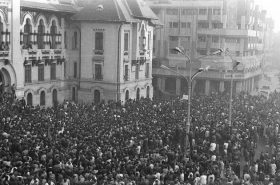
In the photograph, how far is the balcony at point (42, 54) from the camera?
45.3 meters

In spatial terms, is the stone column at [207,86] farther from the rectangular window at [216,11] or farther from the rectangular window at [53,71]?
the rectangular window at [53,71]

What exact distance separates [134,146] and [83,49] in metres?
25.7

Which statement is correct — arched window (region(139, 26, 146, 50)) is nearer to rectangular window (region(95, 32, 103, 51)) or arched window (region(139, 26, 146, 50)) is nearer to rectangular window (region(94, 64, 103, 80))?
rectangular window (region(95, 32, 103, 51))

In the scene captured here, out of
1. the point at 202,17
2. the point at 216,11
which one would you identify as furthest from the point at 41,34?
the point at 216,11

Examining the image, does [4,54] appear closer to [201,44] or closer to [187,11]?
[201,44]

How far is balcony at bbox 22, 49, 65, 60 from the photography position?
4534 centimetres

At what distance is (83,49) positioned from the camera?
52250 mm

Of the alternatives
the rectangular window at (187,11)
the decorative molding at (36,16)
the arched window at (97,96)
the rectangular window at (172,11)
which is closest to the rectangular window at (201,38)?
the rectangular window at (187,11)

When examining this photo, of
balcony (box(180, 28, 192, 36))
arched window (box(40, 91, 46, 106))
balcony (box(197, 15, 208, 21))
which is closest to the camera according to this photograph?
arched window (box(40, 91, 46, 106))

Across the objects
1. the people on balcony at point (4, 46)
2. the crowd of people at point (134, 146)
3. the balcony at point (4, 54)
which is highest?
the people on balcony at point (4, 46)

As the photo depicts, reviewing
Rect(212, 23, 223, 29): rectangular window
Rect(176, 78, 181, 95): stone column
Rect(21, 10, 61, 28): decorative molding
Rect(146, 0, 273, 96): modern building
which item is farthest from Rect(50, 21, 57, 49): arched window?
Rect(212, 23, 223, 29): rectangular window

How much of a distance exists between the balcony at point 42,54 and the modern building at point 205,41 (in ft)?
65.6

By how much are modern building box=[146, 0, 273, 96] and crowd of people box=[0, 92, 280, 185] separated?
24.7 metres

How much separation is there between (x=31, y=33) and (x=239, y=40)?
114 ft
